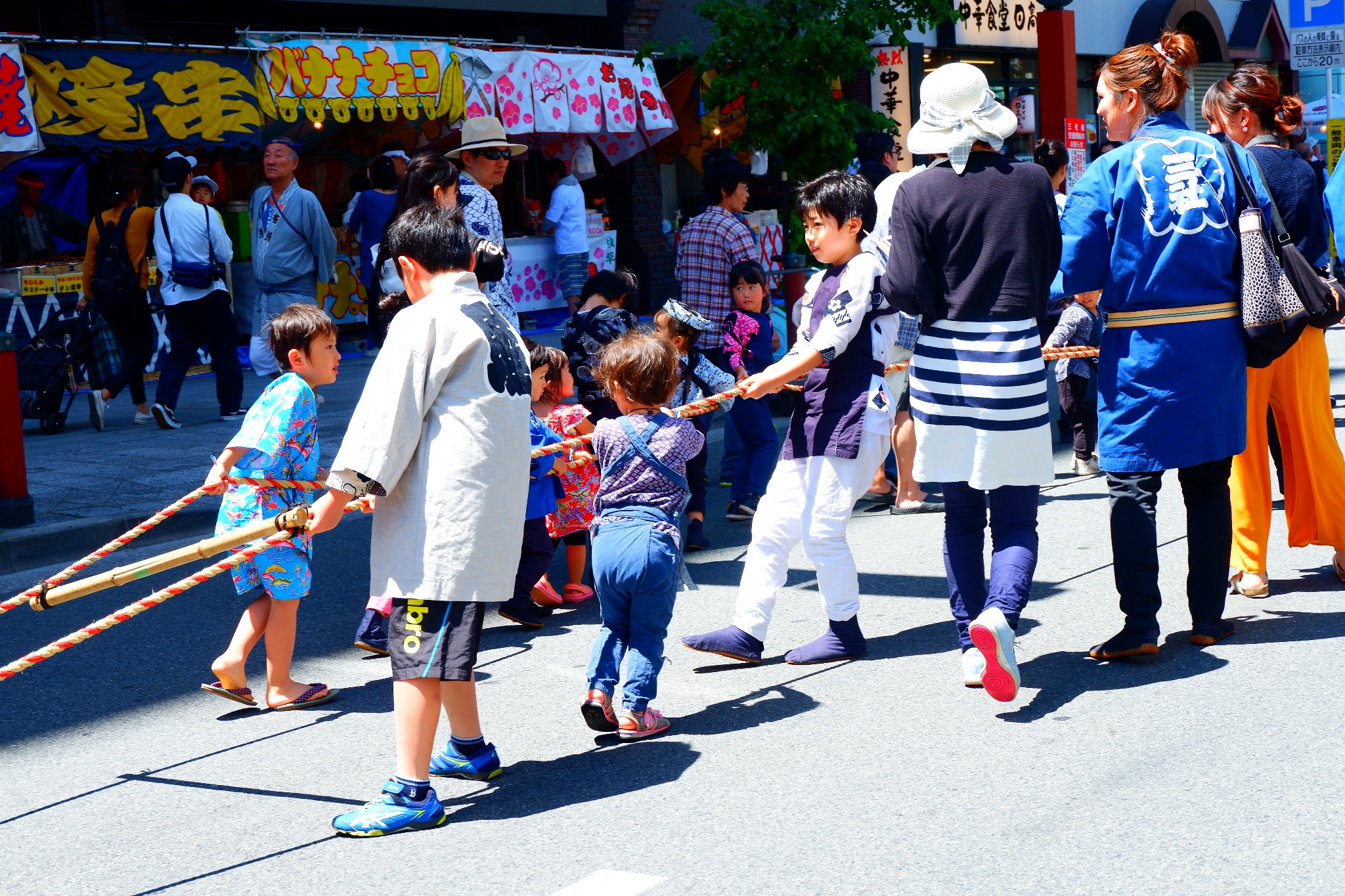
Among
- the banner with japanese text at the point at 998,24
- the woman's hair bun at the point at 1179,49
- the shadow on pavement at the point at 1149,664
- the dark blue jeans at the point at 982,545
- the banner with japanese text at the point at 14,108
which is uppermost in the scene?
the banner with japanese text at the point at 998,24

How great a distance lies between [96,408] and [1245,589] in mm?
8401

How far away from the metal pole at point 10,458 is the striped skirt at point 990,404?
517cm

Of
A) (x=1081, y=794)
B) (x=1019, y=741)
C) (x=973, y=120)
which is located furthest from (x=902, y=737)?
(x=973, y=120)

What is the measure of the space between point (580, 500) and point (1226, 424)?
2.64m

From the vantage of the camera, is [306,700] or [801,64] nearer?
[306,700]

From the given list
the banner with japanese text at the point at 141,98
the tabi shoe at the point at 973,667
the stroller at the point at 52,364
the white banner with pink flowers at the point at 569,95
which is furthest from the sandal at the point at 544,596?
the white banner with pink flowers at the point at 569,95

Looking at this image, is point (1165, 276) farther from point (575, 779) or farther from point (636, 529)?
point (575, 779)

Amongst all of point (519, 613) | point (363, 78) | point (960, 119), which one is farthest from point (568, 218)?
point (960, 119)

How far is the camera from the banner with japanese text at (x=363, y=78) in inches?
507

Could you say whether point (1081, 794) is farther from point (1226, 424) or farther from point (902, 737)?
point (1226, 424)

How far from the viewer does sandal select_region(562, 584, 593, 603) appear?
6316mm

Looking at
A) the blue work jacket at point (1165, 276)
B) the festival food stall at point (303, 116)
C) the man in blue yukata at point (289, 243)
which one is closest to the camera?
the blue work jacket at point (1165, 276)

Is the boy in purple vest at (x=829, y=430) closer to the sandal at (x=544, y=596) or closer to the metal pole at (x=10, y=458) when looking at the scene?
the sandal at (x=544, y=596)

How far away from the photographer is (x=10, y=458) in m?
7.67
